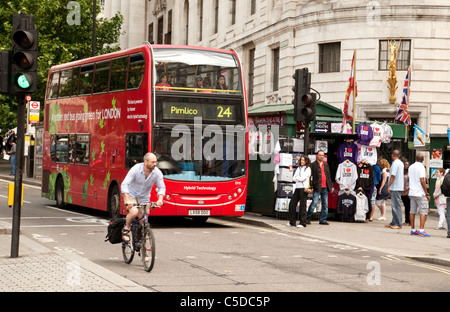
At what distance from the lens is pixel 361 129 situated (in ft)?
64.0

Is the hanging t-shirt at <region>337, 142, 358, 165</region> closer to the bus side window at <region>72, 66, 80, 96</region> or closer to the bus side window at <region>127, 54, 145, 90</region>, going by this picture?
the bus side window at <region>127, 54, 145, 90</region>

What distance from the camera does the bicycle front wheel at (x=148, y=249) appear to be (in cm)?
1011

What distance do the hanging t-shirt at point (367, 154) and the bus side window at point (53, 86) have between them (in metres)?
8.72

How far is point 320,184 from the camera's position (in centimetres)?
1812

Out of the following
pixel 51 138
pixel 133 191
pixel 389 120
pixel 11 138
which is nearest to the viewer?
pixel 133 191

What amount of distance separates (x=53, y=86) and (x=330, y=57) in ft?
46.5

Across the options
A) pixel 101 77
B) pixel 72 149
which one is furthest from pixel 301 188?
pixel 72 149

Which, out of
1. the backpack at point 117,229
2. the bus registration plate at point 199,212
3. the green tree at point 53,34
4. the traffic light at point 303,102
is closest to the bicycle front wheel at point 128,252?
the backpack at point 117,229

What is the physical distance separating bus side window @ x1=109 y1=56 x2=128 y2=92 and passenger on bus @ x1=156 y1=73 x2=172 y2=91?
52.3 inches

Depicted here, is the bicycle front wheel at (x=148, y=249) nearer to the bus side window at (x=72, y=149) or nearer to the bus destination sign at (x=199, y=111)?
the bus destination sign at (x=199, y=111)

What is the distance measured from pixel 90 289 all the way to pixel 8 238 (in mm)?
5344
